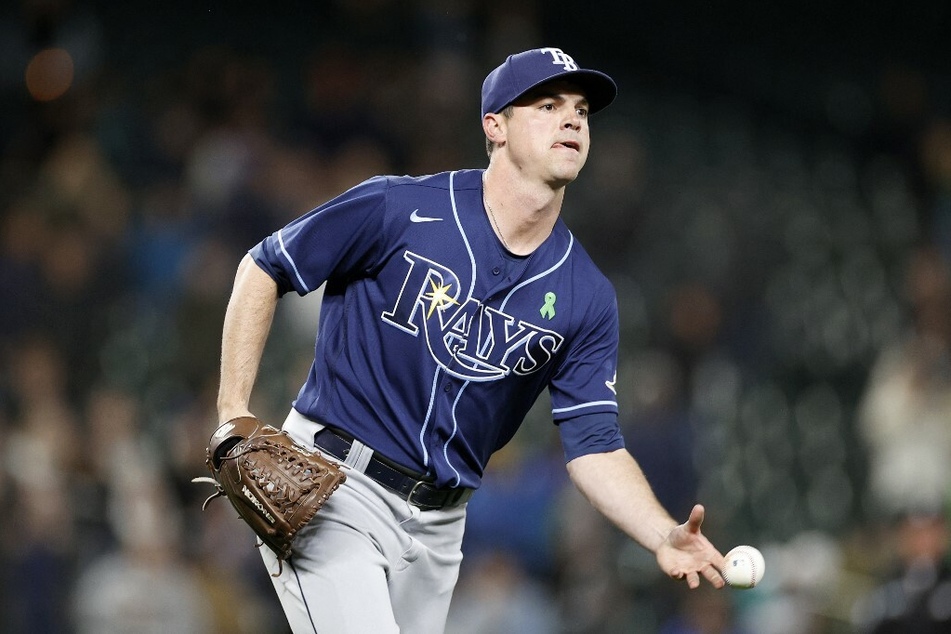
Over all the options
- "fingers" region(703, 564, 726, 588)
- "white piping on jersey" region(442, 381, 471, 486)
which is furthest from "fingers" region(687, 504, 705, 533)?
"white piping on jersey" region(442, 381, 471, 486)

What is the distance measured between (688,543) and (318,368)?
115 centimetres

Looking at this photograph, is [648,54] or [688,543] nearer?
[688,543]

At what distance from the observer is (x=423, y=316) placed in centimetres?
376

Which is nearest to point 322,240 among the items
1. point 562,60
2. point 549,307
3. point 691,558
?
point 549,307

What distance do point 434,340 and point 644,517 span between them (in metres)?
0.74

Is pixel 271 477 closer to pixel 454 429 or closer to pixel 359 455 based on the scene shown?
pixel 359 455

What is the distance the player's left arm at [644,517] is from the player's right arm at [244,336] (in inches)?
38.2

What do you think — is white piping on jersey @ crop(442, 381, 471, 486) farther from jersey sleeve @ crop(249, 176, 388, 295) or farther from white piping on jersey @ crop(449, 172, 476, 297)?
jersey sleeve @ crop(249, 176, 388, 295)

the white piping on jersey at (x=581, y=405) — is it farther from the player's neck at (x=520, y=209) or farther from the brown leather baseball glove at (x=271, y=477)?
the brown leather baseball glove at (x=271, y=477)

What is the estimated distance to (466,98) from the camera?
9594 millimetres

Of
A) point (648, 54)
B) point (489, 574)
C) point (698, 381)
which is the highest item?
point (648, 54)

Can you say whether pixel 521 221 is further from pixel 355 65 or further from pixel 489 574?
pixel 355 65

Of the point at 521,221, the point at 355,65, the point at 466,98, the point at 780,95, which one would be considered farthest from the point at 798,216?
the point at 521,221

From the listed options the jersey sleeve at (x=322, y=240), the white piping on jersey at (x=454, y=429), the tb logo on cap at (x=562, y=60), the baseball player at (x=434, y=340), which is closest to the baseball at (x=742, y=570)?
the baseball player at (x=434, y=340)
